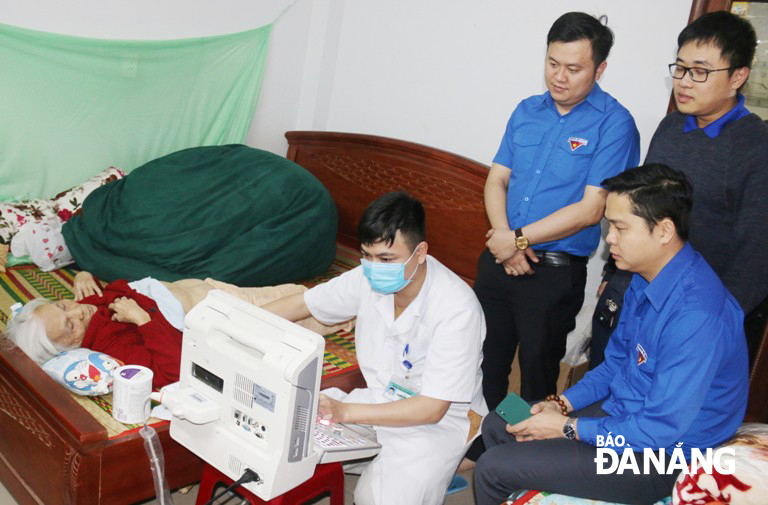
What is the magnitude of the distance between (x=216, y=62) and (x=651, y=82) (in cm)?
210

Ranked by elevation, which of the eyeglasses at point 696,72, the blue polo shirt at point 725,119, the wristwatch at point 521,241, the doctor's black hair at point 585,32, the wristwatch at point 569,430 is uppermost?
the doctor's black hair at point 585,32

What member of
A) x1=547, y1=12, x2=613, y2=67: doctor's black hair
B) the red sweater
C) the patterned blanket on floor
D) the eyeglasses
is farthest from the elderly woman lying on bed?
the eyeglasses

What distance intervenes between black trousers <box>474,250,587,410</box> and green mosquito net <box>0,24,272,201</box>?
6.18 feet

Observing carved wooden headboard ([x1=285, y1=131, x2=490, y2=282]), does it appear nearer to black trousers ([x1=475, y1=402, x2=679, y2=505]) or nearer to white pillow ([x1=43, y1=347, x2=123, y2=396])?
black trousers ([x1=475, y1=402, x2=679, y2=505])

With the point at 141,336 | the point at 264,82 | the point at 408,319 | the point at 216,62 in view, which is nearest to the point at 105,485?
the point at 141,336

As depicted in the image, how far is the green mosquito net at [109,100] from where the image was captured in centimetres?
296

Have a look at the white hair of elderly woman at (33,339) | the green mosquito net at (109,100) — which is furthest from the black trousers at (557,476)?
the green mosquito net at (109,100)

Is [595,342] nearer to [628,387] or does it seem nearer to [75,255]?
[628,387]

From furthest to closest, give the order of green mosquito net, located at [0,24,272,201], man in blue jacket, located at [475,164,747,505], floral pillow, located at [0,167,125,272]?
1. green mosquito net, located at [0,24,272,201]
2. floral pillow, located at [0,167,125,272]
3. man in blue jacket, located at [475,164,747,505]

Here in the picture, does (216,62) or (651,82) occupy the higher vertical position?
(651,82)

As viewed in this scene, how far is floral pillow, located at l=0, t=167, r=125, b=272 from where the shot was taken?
2.81 m

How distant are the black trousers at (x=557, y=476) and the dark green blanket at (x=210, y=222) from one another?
1.45 meters

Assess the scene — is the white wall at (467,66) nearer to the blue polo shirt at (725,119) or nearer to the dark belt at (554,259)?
the dark belt at (554,259)

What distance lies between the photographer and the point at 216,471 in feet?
5.50
